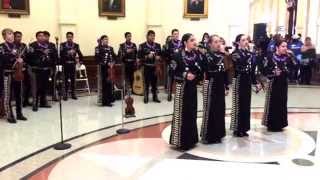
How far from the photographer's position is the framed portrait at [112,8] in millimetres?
11164

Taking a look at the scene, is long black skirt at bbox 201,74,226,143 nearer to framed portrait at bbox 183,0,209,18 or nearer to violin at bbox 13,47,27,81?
violin at bbox 13,47,27,81

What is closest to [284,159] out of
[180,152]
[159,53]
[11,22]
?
[180,152]

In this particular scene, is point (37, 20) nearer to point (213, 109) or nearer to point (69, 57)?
point (69, 57)

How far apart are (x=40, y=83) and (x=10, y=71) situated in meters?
1.28

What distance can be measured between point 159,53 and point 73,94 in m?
2.28

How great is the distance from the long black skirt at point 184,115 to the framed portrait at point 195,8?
7.00m

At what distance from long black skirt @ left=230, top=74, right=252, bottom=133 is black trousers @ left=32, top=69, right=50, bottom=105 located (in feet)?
13.8

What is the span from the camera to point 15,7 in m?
9.80

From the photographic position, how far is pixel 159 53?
33.1 ft

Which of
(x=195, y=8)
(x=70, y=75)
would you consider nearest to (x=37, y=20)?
(x=70, y=75)

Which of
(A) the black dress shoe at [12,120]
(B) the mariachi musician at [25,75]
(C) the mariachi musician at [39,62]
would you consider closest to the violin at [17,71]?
(B) the mariachi musician at [25,75]

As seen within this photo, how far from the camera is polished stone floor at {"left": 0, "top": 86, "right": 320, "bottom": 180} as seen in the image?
5438mm

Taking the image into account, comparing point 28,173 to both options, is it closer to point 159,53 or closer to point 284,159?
point 284,159

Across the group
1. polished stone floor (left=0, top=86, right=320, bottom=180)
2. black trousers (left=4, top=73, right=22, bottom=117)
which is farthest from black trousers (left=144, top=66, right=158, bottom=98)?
black trousers (left=4, top=73, right=22, bottom=117)
